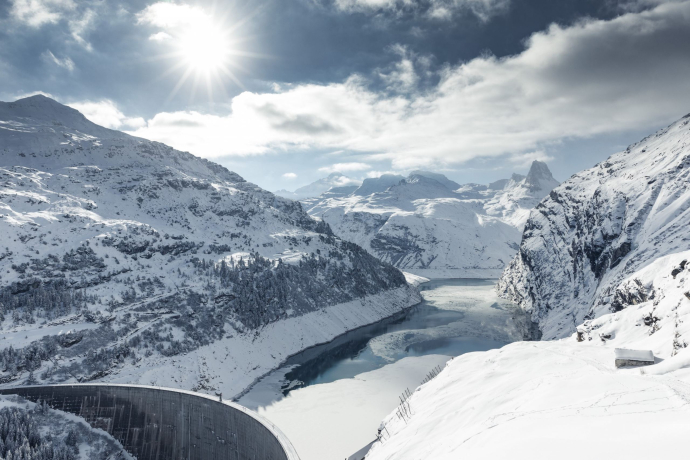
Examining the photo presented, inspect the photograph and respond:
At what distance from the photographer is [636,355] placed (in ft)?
116

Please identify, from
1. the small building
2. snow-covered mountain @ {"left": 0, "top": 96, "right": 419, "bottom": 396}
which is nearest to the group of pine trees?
snow-covered mountain @ {"left": 0, "top": 96, "right": 419, "bottom": 396}

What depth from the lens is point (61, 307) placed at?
85.1 m

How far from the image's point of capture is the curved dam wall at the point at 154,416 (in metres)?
58.8

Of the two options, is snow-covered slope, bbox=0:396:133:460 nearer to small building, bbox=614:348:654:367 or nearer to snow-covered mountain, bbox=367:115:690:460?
snow-covered mountain, bbox=367:115:690:460

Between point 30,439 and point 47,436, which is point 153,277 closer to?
point 47,436

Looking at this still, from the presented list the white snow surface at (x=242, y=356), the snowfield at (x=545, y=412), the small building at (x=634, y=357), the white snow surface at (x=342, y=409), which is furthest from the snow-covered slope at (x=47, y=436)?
the small building at (x=634, y=357)

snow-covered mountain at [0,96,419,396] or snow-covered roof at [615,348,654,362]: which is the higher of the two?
snow-covered mountain at [0,96,419,396]

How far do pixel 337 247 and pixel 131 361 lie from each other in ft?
338

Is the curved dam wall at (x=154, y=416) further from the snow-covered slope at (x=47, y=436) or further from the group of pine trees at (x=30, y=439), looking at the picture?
the group of pine trees at (x=30, y=439)

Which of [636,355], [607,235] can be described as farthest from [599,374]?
[607,235]

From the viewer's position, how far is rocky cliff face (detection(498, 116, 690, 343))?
88.4m

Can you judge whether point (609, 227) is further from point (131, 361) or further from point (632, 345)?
point (131, 361)

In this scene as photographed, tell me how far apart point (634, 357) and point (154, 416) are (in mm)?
71146

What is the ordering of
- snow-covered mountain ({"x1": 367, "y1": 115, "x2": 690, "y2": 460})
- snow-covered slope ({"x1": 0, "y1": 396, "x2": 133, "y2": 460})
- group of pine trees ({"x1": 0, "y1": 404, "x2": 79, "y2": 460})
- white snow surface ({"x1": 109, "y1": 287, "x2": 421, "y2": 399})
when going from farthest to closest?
white snow surface ({"x1": 109, "y1": 287, "x2": 421, "y2": 399}) < snow-covered slope ({"x1": 0, "y1": 396, "x2": 133, "y2": 460}) < group of pine trees ({"x1": 0, "y1": 404, "x2": 79, "y2": 460}) < snow-covered mountain ({"x1": 367, "y1": 115, "x2": 690, "y2": 460})
